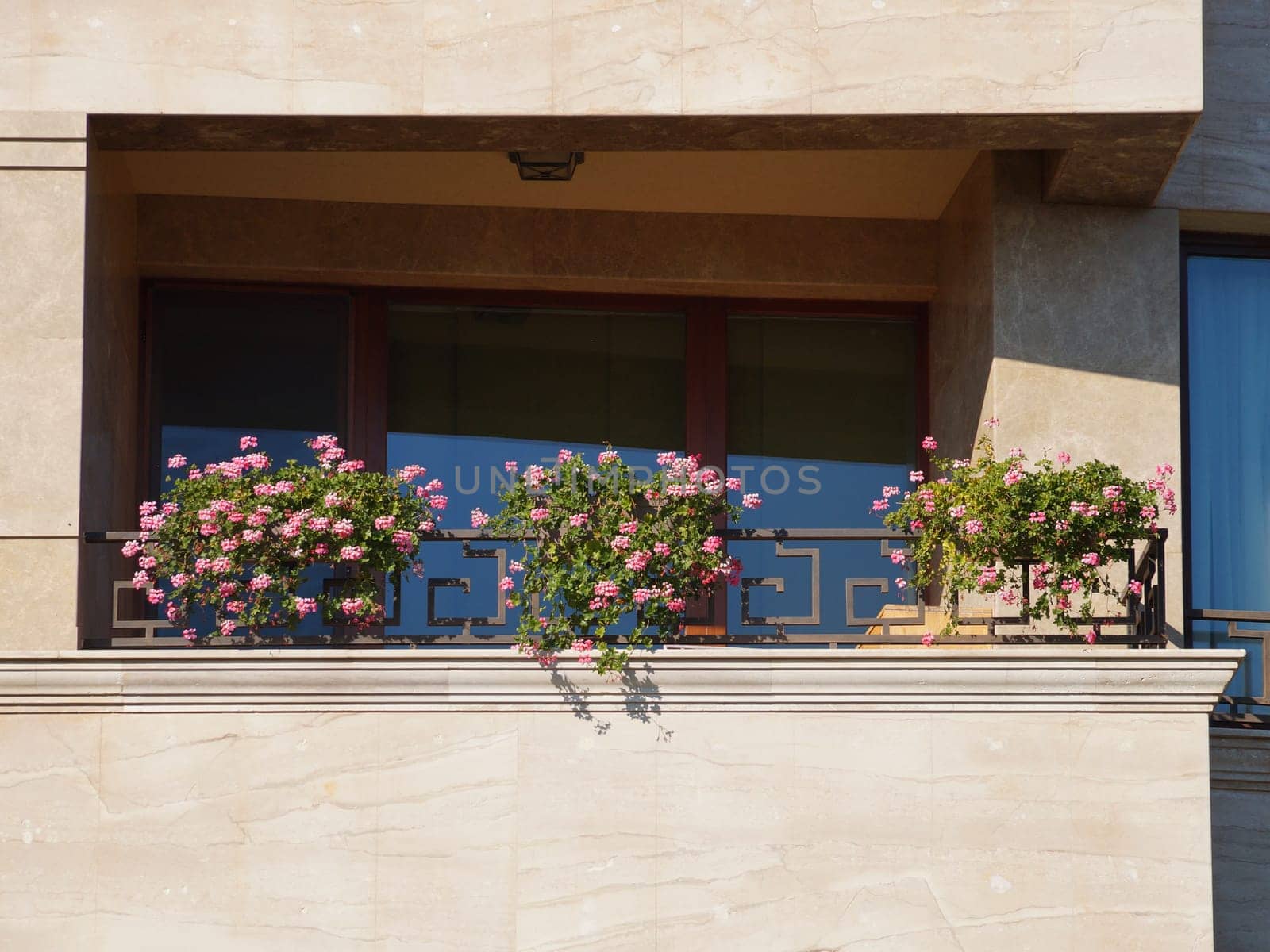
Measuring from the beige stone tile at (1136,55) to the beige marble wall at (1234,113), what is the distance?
70.4 inches

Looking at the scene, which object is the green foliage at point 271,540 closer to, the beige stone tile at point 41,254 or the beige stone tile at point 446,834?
the beige stone tile at point 446,834

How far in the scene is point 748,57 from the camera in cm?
896

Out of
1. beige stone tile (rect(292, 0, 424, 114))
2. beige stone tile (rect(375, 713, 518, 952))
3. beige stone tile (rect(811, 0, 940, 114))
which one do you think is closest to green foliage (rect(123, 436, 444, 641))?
beige stone tile (rect(375, 713, 518, 952))

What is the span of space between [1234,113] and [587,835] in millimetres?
6355

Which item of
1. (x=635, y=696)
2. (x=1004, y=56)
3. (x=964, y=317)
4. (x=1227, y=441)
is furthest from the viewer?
(x=1227, y=441)

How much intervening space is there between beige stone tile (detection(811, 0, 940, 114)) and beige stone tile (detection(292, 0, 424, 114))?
86.7 inches

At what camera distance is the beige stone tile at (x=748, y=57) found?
8.93 metres

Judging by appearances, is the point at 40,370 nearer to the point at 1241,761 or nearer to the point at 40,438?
the point at 40,438

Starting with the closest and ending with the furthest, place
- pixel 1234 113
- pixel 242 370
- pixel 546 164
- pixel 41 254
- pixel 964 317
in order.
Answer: pixel 41 254 → pixel 546 164 → pixel 1234 113 → pixel 964 317 → pixel 242 370

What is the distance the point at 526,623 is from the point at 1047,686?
265cm

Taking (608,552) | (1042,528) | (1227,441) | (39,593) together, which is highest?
(1227,441)

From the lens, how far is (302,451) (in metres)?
11.5

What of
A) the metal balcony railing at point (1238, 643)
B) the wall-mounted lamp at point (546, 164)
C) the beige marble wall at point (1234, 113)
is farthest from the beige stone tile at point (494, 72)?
the metal balcony railing at point (1238, 643)

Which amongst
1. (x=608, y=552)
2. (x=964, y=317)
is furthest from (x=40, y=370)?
(x=964, y=317)
